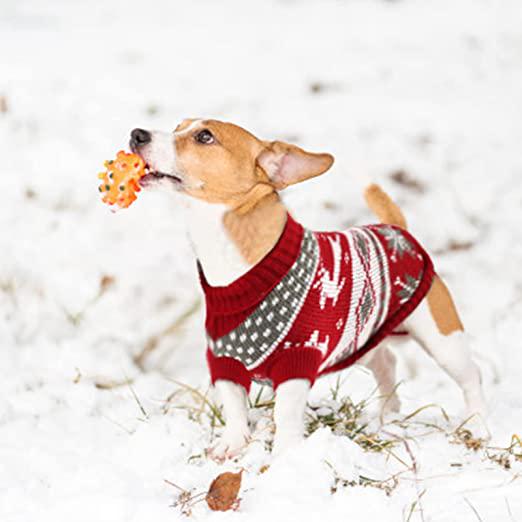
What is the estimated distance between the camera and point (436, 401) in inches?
146

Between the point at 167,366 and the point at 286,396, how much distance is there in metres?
1.79

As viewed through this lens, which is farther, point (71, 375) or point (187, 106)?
point (187, 106)

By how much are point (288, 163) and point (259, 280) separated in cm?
35

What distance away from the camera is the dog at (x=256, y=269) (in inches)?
101

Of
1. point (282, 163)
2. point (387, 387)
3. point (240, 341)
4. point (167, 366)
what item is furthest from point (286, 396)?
point (167, 366)

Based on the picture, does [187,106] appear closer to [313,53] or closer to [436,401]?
[313,53]

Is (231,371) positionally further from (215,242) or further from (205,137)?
(205,137)

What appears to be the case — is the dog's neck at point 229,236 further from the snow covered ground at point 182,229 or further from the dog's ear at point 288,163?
the snow covered ground at point 182,229

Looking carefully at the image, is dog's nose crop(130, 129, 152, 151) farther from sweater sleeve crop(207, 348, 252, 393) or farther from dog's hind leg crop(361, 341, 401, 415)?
dog's hind leg crop(361, 341, 401, 415)

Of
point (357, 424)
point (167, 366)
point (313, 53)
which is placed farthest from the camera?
point (313, 53)

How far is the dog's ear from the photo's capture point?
2.63 m

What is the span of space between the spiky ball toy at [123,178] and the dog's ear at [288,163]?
0.37 metres

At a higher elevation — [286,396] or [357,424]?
[286,396]

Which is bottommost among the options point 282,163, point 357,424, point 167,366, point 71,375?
point 167,366
